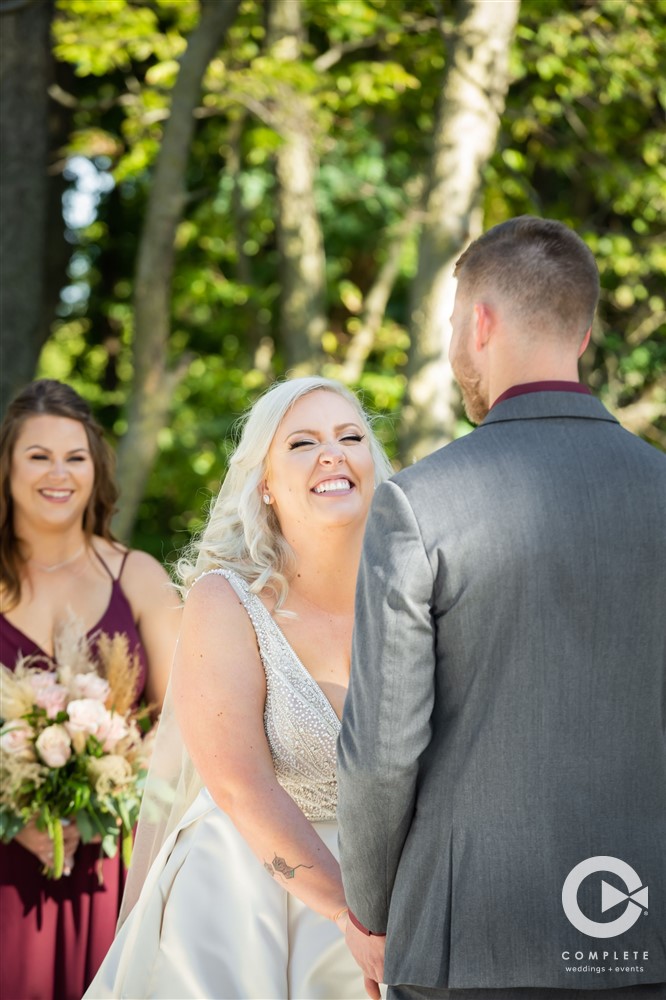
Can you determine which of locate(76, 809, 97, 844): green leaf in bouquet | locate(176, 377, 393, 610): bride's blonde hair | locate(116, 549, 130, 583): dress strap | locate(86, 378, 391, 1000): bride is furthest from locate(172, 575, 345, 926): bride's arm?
locate(116, 549, 130, 583): dress strap

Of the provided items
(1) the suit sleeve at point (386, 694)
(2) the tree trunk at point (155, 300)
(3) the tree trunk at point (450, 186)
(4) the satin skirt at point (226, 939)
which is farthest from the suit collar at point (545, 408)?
(2) the tree trunk at point (155, 300)

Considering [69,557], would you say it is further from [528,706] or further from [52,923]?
[528,706]

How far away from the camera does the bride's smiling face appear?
3.04 m

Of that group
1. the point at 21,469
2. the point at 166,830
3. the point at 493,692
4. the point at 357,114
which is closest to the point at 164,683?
the point at 21,469

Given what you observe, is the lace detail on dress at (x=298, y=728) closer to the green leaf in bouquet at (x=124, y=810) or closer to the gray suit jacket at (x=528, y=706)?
the gray suit jacket at (x=528, y=706)

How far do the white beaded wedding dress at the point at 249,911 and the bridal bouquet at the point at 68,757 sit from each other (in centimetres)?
92

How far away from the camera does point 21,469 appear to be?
4422 mm

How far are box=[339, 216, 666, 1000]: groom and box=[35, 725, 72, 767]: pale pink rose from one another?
1938 mm

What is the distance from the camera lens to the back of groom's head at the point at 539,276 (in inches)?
83.7

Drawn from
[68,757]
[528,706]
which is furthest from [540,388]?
[68,757]

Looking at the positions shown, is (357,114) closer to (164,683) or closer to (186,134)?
(186,134)

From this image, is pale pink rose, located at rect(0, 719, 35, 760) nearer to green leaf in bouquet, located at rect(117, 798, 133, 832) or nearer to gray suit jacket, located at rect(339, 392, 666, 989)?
green leaf in bouquet, located at rect(117, 798, 133, 832)

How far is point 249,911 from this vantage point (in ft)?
9.07

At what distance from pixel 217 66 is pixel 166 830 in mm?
6118
